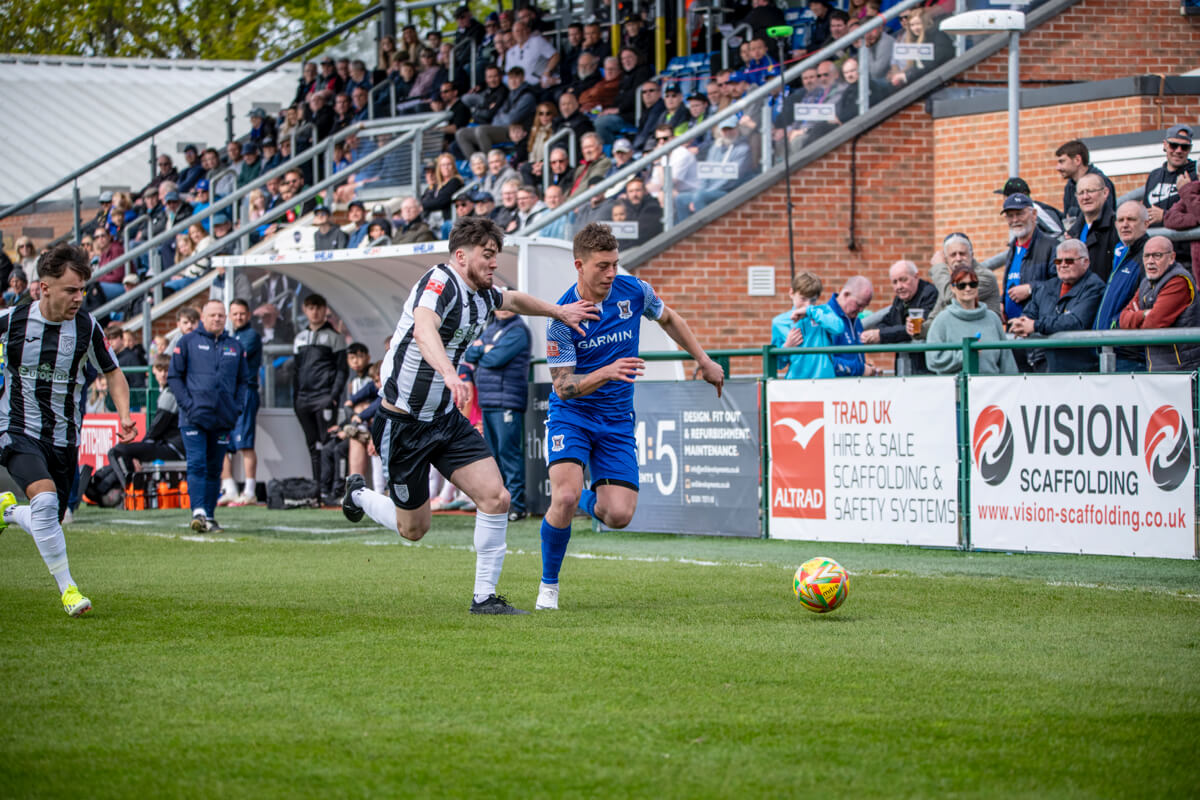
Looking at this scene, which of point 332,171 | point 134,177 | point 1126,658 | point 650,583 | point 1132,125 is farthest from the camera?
point 134,177

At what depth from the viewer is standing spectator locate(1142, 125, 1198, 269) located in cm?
1273

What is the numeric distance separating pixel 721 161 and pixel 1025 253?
5.50 meters

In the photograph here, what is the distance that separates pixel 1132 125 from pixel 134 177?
75.4ft

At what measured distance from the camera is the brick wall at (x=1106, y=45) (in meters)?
18.8

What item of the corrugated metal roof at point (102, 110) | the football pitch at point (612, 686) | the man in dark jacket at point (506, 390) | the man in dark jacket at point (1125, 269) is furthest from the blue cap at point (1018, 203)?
the corrugated metal roof at point (102, 110)

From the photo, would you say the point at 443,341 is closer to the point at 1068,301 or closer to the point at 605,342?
the point at 605,342

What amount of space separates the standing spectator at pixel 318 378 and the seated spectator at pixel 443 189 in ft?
10.8

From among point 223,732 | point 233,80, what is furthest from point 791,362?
point 233,80

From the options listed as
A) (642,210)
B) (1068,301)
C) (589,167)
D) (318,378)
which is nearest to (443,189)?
(589,167)

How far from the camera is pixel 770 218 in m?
18.2

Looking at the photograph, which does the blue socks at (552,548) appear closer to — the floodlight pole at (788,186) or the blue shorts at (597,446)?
the blue shorts at (597,446)

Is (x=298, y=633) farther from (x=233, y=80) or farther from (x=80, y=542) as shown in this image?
(x=233, y=80)

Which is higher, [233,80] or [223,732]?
[233,80]

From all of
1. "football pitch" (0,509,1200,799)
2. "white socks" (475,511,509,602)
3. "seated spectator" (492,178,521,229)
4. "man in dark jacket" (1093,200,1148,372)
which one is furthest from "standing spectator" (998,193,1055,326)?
"seated spectator" (492,178,521,229)
